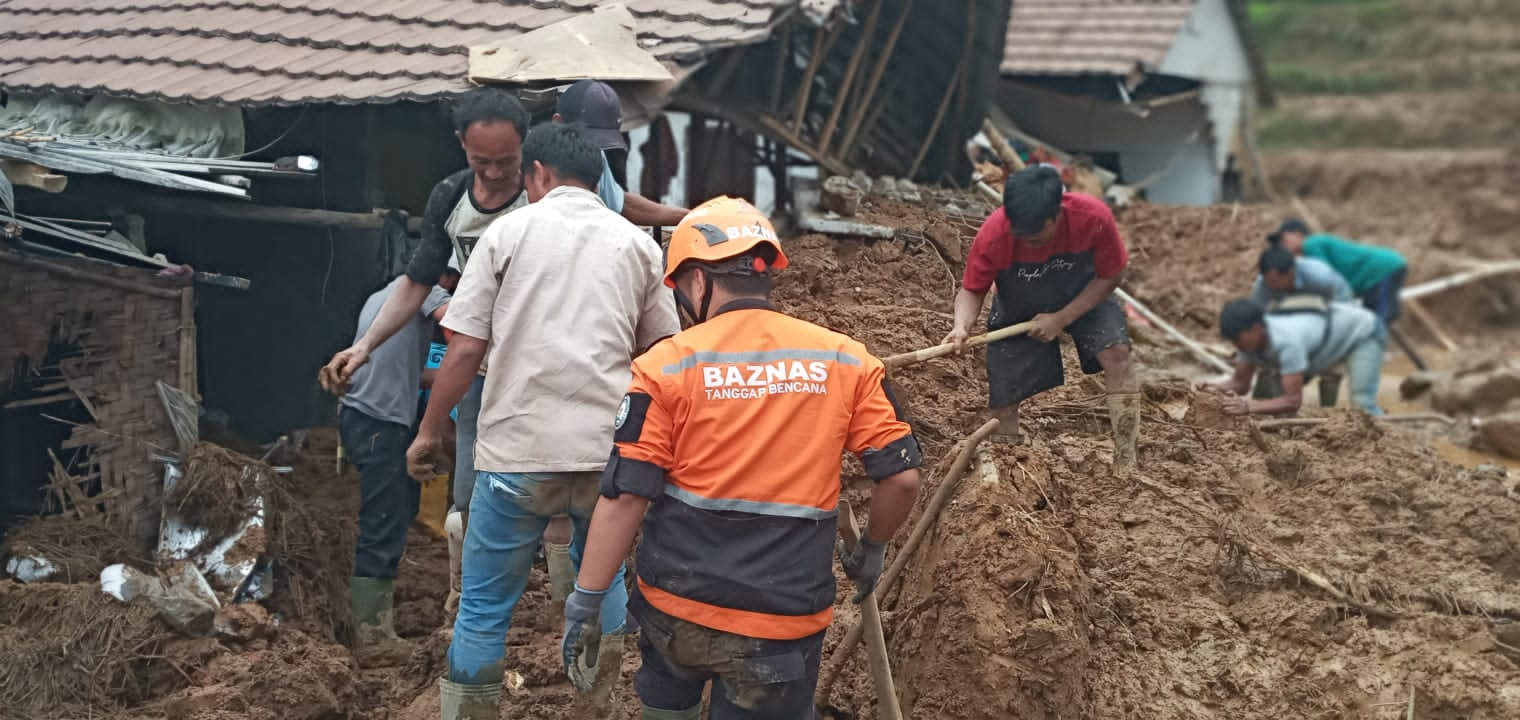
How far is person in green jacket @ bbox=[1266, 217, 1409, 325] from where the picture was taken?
11.5m

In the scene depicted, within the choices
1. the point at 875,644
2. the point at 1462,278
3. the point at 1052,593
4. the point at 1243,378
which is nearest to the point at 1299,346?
the point at 1243,378

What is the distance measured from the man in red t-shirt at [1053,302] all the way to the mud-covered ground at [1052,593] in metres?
0.27

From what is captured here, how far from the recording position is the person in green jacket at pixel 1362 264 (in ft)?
37.9

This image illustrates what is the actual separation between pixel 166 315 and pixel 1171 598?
4572mm

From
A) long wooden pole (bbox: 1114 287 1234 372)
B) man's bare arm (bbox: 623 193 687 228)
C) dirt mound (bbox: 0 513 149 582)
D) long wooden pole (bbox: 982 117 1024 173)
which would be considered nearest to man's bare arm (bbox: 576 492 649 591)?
man's bare arm (bbox: 623 193 687 228)

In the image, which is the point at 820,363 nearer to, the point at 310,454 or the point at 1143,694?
the point at 1143,694

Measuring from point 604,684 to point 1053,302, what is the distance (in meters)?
2.60

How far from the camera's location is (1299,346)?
352 inches

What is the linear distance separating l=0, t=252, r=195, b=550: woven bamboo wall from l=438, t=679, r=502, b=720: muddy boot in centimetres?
243

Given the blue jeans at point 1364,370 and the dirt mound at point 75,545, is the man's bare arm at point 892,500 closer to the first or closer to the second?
the dirt mound at point 75,545

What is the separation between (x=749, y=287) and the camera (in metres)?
3.68

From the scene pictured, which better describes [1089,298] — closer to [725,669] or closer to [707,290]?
[707,290]

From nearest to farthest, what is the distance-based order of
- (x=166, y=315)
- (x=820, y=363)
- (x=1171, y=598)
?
1. (x=820, y=363)
2. (x=1171, y=598)
3. (x=166, y=315)

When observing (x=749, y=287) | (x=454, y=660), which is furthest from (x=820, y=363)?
(x=454, y=660)
